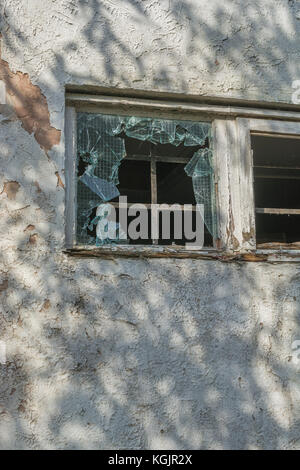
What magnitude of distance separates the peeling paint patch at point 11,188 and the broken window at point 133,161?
40 cm

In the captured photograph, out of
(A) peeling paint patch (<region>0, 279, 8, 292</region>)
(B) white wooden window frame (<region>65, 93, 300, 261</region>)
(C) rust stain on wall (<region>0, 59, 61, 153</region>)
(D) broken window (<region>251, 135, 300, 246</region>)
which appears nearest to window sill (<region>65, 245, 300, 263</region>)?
(B) white wooden window frame (<region>65, 93, 300, 261</region>)

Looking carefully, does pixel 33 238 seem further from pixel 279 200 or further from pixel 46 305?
pixel 279 200

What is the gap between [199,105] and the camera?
3672 millimetres

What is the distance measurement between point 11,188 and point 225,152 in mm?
1382

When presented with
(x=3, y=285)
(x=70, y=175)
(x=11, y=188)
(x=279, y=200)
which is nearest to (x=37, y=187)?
(x=11, y=188)

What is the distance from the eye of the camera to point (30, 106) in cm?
333

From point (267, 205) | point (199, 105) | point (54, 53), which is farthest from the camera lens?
point (267, 205)

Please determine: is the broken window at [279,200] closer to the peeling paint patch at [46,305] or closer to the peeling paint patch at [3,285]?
the peeling paint patch at [46,305]

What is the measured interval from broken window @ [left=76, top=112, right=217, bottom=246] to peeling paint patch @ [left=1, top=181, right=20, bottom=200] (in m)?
0.40

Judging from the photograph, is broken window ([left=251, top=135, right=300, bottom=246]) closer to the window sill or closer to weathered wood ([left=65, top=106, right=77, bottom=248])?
the window sill

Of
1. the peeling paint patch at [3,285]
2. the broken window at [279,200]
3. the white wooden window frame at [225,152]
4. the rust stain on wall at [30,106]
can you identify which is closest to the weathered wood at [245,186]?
the white wooden window frame at [225,152]

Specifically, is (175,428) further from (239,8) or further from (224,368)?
(239,8)

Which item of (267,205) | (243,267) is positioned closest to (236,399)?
(243,267)

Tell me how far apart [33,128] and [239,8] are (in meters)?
1.61
